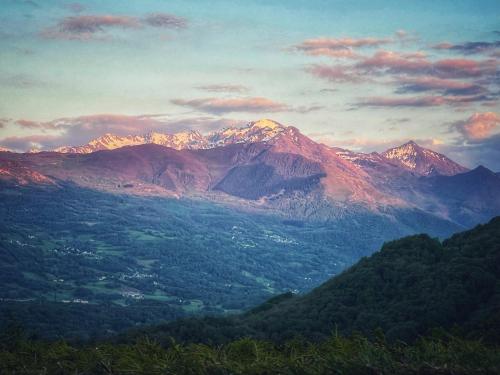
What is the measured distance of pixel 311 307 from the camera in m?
105

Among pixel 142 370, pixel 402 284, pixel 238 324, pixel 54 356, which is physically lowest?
pixel 238 324

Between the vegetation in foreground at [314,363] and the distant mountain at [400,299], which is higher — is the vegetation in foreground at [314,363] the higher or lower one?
the higher one

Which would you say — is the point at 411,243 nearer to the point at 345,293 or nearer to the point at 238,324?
the point at 345,293

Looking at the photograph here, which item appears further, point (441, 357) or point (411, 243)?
point (411, 243)

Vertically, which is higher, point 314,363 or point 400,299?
point 314,363

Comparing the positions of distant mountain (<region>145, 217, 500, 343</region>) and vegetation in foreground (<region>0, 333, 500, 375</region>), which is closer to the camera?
vegetation in foreground (<region>0, 333, 500, 375</region>)

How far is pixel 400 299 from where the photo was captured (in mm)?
96500

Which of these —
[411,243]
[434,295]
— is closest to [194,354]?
[434,295]

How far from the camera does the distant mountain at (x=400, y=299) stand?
266 feet

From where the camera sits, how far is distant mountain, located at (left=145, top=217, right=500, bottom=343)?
8119cm

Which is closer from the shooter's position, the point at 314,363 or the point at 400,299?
the point at 314,363

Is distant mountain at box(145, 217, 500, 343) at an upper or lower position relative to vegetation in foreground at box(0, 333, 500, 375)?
lower

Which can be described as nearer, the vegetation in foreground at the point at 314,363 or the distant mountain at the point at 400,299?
the vegetation in foreground at the point at 314,363

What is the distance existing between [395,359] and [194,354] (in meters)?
4.68
